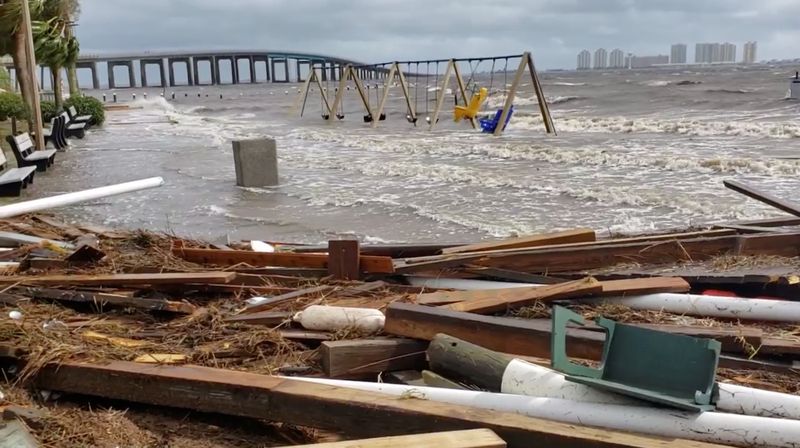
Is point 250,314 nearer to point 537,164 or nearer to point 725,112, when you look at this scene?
point 537,164

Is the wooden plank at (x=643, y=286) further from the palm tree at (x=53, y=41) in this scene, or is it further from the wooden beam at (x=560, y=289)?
the palm tree at (x=53, y=41)

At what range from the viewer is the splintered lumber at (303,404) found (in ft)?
8.23

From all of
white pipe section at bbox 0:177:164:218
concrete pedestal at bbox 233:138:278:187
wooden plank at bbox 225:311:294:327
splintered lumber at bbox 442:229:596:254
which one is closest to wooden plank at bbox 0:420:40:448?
wooden plank at bbox 225:311:294:327

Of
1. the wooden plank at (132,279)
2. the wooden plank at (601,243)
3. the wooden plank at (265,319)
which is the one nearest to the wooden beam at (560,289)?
the wooden plank at (601,243)

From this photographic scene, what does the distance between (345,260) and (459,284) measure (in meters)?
0.81

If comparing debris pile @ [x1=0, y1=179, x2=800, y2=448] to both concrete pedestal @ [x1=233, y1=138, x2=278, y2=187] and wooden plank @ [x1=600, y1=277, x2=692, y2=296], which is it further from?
concrete pedestal @ [x1=233, y1=138, x2=278, y2=187]

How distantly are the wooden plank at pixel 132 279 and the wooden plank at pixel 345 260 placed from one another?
0.69 meters

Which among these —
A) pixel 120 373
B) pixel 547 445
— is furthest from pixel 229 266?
pixel 547 445

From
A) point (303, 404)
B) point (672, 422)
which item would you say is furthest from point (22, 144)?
point (672, 422)

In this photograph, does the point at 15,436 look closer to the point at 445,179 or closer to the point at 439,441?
the point at 439,441

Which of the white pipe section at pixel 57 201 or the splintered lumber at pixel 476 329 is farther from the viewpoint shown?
the white pipe section at pixel 57 201

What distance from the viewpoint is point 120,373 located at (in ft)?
10.2

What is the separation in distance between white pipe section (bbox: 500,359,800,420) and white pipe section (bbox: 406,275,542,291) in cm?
148

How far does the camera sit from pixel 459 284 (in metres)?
4.52
